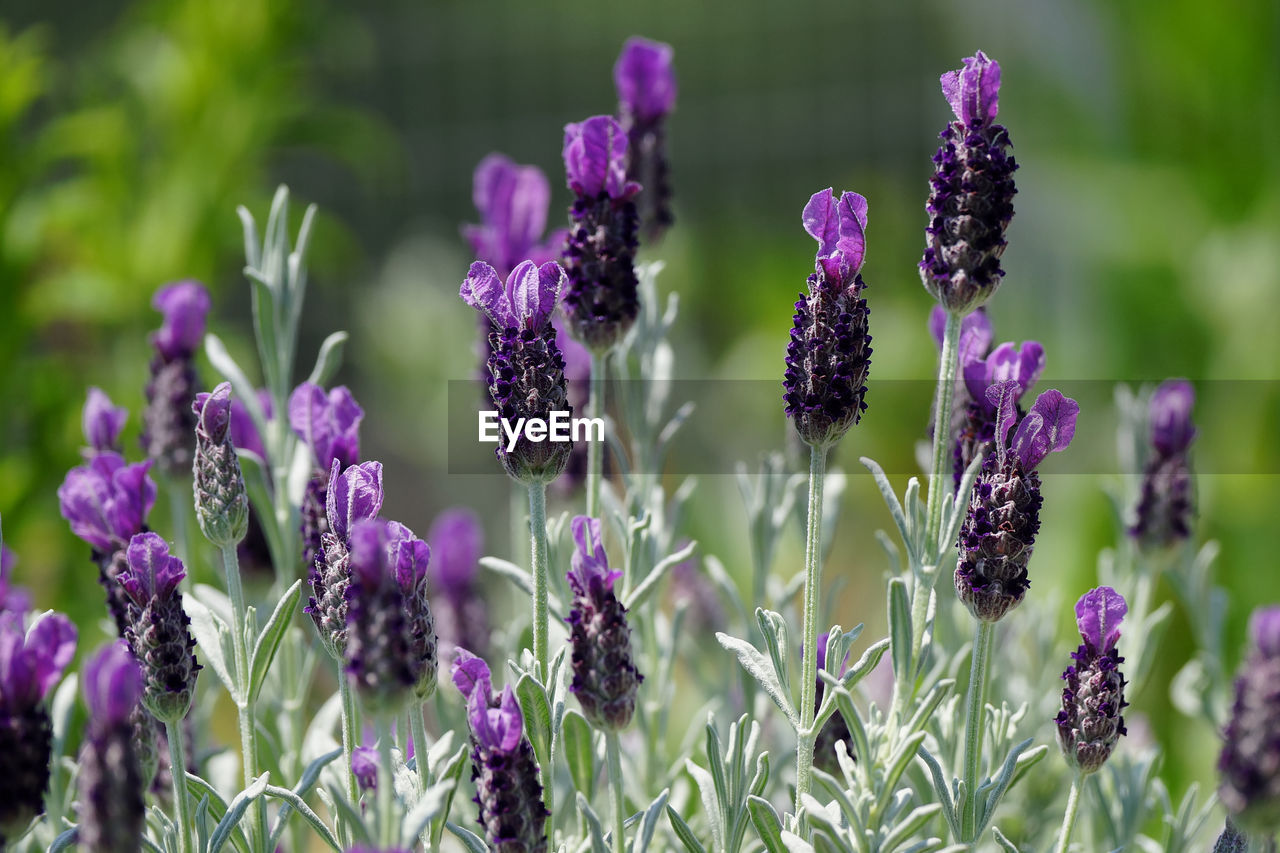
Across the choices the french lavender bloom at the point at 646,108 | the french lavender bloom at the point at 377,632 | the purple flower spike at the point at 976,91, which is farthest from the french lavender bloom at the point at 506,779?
Answer: the french lavender bloom at the point at 646,108

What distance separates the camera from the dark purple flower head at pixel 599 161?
1.03m

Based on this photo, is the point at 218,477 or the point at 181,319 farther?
the point at 181,319

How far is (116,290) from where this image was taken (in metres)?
2.86

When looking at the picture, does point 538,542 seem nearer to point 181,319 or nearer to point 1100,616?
point 1100,616

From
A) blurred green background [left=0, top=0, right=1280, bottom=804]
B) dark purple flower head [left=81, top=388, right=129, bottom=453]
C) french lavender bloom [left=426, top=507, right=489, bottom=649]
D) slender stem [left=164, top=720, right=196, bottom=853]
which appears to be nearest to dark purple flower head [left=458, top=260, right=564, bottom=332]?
slender stem [left=164, top=720, right=196, bottom=853]

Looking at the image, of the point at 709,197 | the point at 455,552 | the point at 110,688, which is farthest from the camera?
the point at 709,197

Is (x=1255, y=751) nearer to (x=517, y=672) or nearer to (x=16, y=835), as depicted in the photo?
(x=517, y=672)

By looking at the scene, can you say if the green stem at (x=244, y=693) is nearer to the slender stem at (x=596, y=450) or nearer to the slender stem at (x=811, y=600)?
the slender stem at (x=596, y=450)

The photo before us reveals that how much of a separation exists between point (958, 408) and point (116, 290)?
2315 mm

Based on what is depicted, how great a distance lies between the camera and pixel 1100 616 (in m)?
0.87

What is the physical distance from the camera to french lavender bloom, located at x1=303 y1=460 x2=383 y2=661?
81 centimetres

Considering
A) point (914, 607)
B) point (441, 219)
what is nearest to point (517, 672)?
point (914, 607)

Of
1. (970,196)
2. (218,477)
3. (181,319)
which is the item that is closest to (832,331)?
(970,196)

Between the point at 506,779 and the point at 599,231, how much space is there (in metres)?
0.46
